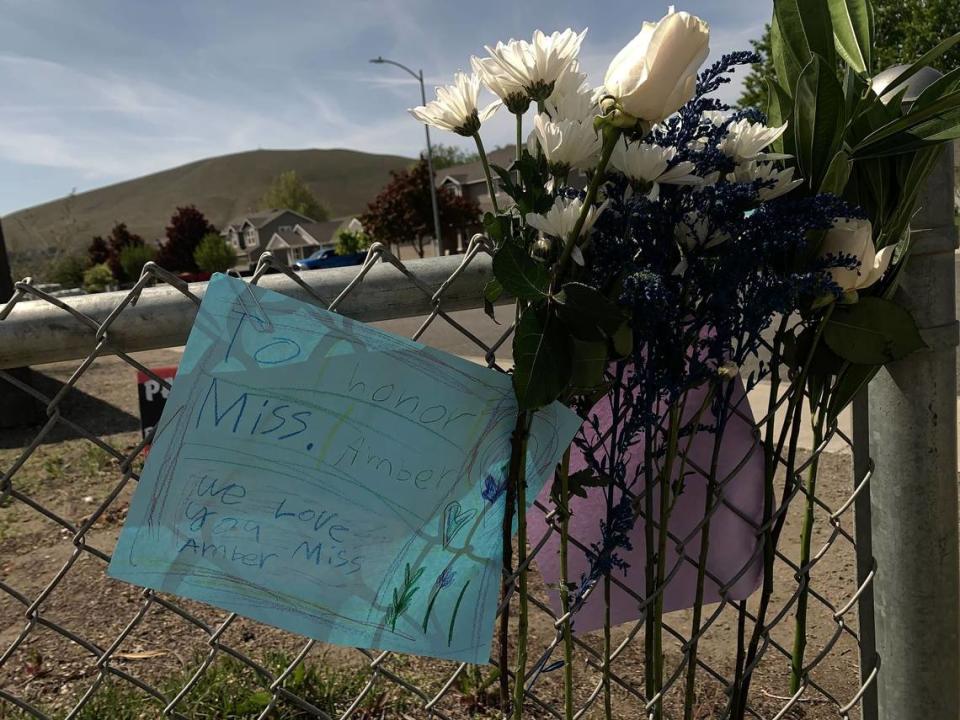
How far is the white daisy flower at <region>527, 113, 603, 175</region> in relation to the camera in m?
0.92

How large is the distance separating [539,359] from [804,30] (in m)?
0.67

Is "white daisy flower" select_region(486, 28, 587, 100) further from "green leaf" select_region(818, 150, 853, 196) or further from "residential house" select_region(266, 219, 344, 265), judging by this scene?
"residential house" select_region(266, 219, 344, 265)

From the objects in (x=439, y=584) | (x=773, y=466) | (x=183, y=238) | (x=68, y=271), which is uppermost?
(x=773, y=466)

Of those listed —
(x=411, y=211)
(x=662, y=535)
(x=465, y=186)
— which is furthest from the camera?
(x=465, y=186)

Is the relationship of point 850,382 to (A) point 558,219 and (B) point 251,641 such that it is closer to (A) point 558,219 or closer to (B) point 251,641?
(A) point 558,219

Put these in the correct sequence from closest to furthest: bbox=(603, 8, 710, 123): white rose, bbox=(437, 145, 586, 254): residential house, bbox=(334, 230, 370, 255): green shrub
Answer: bbox=(603, 8, 710, 123): white rose
bbox=(437, 145, 586, 254): residential house
bbox=(334, 230, 370, 255): green shrub

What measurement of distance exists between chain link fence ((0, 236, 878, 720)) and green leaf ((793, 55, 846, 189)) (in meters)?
0.47

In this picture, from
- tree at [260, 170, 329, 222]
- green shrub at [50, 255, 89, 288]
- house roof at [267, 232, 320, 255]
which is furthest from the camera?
tree at [260, 170, 329, 222]

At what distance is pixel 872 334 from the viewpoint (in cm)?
124

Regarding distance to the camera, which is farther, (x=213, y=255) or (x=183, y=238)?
(x=183, y=238)

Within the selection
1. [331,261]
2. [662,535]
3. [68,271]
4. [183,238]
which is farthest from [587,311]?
[183,238]

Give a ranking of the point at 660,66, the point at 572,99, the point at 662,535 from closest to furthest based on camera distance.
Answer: the point at 660,66, the point at 572,99, the point at 662,535

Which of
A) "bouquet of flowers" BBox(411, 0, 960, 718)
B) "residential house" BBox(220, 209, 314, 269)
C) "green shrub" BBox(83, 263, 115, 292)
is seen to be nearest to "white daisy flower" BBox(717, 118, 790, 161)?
"bouquet of flowers" BBox(411, 0, 960, 718)

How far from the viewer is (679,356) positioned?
1.07 m
